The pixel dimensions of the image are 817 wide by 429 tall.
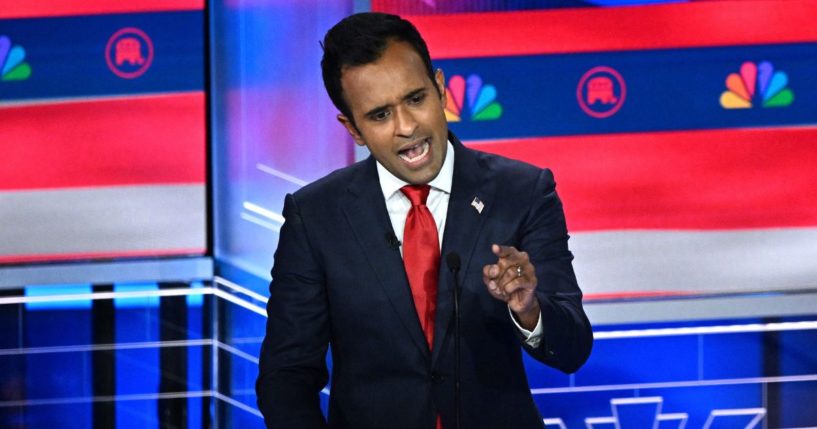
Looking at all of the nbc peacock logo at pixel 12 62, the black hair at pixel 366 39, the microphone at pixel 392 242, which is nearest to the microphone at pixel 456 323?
the microphone at pixel 392 242

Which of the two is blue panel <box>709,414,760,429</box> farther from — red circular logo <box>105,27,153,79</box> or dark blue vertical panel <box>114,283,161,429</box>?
red circular logo <box>105,27,153,79</box>

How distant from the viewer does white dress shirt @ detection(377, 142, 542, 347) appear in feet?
6.32

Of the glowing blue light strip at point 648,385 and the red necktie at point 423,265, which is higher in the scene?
the red necktie at point 423,265

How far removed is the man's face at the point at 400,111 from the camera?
1.81 meters

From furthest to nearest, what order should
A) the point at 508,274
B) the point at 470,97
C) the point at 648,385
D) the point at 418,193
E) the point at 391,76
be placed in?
1. the point at 648,385
2. the point at 470,97
3. the point at 418,193
4. the point at 391,76
5. the point at 508,274

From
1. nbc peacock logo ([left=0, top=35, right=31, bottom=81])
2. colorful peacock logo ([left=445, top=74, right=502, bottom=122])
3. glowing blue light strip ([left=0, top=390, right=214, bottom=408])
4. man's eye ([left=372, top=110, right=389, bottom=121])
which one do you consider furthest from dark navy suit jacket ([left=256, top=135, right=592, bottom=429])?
nbc peacock logo ([left=0, top=35, right=31, bottom=81])

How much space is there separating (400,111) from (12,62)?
2.17 m

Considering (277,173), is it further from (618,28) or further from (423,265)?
(423,265)

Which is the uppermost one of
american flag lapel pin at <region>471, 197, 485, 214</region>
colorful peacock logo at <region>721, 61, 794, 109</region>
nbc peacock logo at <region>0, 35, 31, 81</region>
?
nbc peacock logo at <region>0, 35, 31, 81</region>

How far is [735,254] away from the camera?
363 centimetres

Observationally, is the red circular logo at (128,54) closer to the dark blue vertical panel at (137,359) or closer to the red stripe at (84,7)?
the red stripe at (84,7)

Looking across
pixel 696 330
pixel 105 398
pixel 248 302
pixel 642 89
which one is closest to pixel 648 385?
pixel 696 330

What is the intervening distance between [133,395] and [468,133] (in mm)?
1377

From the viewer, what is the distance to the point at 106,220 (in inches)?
143
